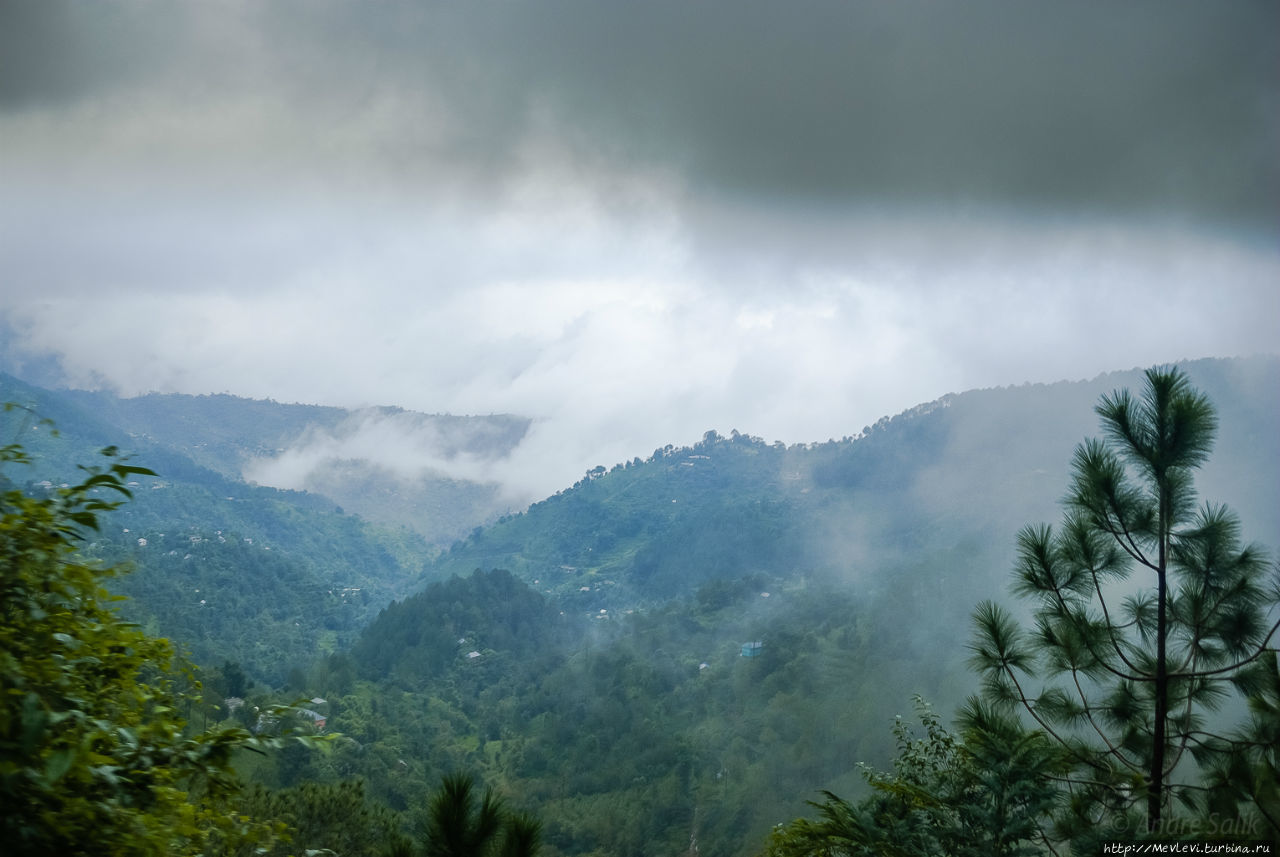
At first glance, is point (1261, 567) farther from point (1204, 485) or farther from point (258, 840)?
point (1204, 485)

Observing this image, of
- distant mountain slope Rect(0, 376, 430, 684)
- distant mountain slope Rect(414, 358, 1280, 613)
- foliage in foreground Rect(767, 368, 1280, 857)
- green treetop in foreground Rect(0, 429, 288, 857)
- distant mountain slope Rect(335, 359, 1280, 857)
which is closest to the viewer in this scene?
green treetop in foreground Rect(0, 429, 288, 857)

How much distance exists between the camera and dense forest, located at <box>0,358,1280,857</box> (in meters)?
5.23

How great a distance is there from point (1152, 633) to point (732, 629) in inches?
2513

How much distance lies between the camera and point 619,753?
49875 mm

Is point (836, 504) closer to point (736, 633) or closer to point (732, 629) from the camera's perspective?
point (732, 629)

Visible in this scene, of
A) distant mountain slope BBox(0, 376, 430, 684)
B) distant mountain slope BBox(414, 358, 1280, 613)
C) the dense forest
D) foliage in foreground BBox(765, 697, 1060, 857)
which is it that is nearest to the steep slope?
the dense forest

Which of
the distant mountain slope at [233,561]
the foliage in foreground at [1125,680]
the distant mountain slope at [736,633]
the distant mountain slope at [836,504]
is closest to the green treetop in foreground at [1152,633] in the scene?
the foliage in foreground at [1125,680]

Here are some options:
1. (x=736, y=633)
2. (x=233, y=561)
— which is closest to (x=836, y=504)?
(x=736, y=633)

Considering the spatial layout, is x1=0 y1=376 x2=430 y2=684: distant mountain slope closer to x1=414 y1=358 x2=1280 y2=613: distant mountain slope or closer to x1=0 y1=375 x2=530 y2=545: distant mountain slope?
x1=414 y1=358 x2=1280 y2=613: distant mountain slope

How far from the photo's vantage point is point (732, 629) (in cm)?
6750

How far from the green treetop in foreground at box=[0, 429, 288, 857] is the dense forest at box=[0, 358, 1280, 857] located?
59 millimetres

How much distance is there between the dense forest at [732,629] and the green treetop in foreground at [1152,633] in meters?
0.02

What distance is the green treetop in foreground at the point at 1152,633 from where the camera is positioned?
5129 mm

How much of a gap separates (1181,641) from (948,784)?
191 cm
